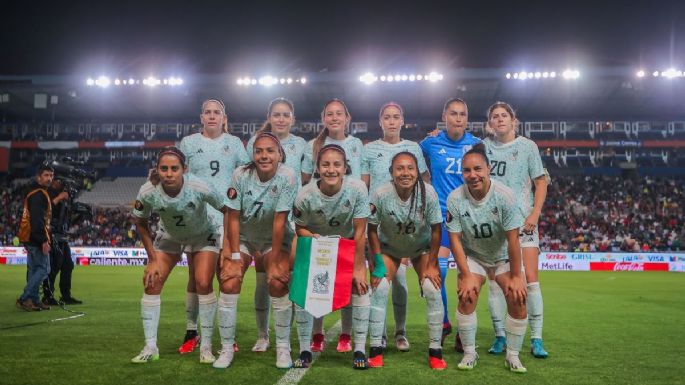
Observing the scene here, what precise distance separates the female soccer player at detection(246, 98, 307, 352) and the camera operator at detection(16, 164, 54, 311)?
14.0ft

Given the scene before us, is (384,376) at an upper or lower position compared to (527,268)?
lower

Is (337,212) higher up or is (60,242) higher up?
(337,212)

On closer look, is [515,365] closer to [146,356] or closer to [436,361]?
[436,361]

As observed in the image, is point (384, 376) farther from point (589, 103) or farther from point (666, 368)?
point (589, 103)

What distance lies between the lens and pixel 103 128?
41594mm

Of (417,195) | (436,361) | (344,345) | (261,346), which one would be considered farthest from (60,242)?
(436,361)

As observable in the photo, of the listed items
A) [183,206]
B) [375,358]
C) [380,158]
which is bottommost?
[375,358]

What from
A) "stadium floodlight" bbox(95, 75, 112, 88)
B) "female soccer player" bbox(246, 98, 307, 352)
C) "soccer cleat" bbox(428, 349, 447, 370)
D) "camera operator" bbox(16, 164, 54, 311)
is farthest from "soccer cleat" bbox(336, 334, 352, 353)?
"stadium floodlight" bbox(95, 75, 112, 88)

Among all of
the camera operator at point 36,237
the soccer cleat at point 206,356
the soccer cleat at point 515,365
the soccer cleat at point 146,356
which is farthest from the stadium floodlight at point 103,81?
the soccer cleat at point 515,365

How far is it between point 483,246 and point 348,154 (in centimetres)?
179

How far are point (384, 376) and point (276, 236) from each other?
1526mm

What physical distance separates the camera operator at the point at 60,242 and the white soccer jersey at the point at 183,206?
188 inches

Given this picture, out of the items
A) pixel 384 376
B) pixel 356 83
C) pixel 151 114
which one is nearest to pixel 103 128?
pixel 151 114

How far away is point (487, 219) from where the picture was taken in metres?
4.92
